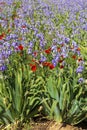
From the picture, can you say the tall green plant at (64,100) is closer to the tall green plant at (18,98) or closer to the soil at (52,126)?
the soil at (52,126)

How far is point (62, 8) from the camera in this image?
9.30 m

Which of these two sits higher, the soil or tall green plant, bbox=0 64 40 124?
tall green plant, bbox=0 64 40 124

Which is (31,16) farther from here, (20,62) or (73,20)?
(20,62)

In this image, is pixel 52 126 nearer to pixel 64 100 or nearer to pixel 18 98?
pixel 64 100

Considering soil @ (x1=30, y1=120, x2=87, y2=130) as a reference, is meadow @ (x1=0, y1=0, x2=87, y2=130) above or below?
above

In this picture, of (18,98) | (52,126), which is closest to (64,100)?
(52,126)

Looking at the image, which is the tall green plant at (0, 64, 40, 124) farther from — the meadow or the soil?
the soil

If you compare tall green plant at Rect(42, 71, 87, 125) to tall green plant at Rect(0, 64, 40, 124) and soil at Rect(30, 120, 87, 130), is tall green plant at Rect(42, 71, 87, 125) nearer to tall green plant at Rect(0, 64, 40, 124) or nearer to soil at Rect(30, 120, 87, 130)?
soil at Rect(30, 120, 87, 130)

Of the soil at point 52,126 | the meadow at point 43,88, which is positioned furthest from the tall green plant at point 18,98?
Result: the soil at point 52,126

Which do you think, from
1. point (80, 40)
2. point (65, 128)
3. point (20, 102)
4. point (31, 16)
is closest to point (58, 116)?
point (65, 128)

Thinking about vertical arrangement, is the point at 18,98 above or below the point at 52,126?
above

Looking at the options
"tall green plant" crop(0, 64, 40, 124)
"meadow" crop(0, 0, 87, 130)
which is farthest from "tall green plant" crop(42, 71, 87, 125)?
"tall green plant" crop(0, 64, 40, 124)

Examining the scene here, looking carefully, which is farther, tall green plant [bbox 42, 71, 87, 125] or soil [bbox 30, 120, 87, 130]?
soil [bbox 30, 120, 87, 130]

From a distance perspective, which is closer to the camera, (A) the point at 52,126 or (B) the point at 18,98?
(B) the point at 18,98
